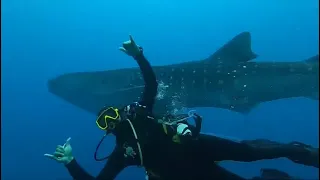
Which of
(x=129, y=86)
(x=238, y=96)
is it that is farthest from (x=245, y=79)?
(x=129, y=86)

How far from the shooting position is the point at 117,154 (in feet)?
12.7

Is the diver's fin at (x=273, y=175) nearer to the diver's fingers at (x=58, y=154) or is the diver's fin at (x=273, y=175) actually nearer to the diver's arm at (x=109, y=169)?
the diver's arm at (x=109, y=169)

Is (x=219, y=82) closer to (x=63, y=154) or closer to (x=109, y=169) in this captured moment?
(x=109, y=169)

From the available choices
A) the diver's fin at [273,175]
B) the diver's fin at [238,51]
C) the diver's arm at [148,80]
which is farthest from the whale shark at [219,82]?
the diver's arm at [148,80]

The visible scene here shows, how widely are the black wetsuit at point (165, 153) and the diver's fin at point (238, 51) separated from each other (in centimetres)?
340

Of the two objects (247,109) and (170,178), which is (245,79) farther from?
(170,178)

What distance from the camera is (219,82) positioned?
7.74 meters

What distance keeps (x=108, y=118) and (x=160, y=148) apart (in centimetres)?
63

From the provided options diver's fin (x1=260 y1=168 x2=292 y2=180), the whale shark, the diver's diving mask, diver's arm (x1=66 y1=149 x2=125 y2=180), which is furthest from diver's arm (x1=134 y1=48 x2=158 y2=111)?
the whale shark

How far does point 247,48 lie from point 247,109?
48.5 inches

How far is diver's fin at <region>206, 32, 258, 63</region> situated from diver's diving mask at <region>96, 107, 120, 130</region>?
14.1 ft

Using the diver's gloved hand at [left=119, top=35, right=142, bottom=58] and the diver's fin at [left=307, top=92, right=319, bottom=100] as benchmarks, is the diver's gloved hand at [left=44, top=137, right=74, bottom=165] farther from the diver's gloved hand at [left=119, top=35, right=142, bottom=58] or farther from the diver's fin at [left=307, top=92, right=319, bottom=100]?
the diver's fin at [left=307, top=92, right=319, bottom=100]

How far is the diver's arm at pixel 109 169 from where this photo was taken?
12.8ft

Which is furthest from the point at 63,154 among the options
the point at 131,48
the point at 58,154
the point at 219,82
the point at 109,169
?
the point at 219,82
